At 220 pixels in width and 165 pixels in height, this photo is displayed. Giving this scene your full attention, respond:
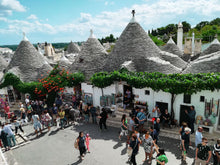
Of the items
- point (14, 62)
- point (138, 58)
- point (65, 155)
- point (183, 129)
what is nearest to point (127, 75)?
point (138, 58)

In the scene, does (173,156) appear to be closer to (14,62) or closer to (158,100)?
(158,100)

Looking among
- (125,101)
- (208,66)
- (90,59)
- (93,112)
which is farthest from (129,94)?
(208,66)

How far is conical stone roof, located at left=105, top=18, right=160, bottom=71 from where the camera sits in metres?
13.7

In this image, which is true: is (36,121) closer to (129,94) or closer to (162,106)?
(129,94)

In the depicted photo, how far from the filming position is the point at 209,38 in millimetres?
54281

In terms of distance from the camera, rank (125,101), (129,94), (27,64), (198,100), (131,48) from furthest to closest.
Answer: (27,64) < (131,48) < (129,94) < (125,101) < (198,100)

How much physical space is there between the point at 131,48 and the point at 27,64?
35.9 ft

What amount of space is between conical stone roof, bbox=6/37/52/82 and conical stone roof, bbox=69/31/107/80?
3421mm

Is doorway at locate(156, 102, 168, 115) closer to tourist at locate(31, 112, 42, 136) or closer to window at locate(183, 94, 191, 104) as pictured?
window at locate(183, 94, 191, 104)

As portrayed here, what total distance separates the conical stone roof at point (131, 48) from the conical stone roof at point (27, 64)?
7104mm

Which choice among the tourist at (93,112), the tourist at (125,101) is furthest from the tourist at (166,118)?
the tourist at (93,112)

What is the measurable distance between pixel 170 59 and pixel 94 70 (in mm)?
7084

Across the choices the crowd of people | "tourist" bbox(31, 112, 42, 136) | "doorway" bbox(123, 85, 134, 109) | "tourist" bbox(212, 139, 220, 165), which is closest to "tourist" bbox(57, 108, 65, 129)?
the crowd of people

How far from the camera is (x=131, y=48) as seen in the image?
546 inches
